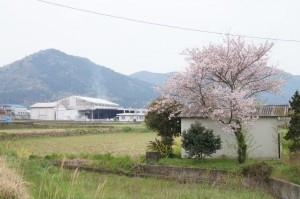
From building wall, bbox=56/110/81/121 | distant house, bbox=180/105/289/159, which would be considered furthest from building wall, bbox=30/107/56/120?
distant house, bbox=180/105/289/159

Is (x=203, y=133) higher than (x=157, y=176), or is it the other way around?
(x=203, y=133)

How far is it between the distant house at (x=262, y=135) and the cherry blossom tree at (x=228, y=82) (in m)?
0.69

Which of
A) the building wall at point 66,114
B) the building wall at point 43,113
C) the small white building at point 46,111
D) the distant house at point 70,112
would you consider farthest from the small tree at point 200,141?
the building wall at point 43,113

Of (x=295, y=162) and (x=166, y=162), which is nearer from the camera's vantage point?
(x=295, y=162)

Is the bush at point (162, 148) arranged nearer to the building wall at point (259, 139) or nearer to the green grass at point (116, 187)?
the building wall at point (259, 139)

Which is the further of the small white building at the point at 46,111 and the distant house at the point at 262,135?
the small white building at the point at 46,111

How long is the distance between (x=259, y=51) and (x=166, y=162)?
23.9 ft

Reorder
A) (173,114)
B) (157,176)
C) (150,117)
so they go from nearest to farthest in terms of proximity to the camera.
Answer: (157,176)
(173,114)
(150,117)

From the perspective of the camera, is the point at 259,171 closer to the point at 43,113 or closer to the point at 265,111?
the point at 265,111

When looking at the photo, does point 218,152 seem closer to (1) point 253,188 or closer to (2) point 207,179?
(2) point 207,179

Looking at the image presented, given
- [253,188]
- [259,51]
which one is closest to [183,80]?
[259,51]

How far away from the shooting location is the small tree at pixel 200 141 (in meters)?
18.9

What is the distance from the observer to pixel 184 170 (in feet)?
58.5

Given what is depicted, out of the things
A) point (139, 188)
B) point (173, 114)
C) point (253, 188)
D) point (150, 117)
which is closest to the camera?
point (139, 188)
